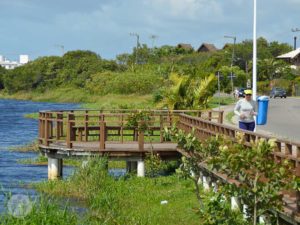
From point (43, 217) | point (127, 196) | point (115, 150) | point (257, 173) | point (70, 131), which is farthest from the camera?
point (70, 131)

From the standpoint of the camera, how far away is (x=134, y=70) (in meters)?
97.4

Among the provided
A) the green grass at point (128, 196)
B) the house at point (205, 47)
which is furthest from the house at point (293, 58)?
the green grass at point (128, 196)

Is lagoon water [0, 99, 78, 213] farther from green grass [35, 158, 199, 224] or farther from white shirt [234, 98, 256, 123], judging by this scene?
white shirt [234, 98, 256, 123]

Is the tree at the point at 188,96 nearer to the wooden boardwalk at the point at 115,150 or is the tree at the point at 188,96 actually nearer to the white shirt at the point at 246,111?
the wooden boardwalk at the point at 115,150

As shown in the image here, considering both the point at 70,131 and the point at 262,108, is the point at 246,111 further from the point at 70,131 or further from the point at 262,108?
the point at 70,131

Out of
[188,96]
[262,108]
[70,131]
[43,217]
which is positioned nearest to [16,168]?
[70,131]

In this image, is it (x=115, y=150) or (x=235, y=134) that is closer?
(x=235, y=134)

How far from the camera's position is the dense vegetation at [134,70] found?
8738cm

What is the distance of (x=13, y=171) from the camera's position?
25.4 m

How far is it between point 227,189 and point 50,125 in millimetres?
13999

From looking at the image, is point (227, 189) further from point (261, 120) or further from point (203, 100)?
point (203, 100)

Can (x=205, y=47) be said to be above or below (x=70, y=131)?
above

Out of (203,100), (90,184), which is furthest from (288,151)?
(203,100)

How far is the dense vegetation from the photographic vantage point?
287 feet
